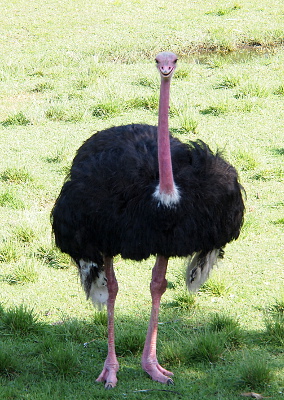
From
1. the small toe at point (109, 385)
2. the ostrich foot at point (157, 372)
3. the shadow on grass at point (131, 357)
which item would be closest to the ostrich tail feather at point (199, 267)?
the shadow on grass at point (131, 357)

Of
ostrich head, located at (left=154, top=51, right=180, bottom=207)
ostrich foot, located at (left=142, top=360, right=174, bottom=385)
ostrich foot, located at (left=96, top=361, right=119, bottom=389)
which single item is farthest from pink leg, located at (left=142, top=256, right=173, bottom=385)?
ostrich head, located at (left=154, top=51, right=180, bottom=207)

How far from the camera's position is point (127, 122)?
8.02 m

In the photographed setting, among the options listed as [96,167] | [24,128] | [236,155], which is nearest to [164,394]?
[96,167]

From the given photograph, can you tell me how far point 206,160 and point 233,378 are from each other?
4.25ft

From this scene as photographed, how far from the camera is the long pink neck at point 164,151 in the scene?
3578 mm

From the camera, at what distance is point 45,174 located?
6.98 metres

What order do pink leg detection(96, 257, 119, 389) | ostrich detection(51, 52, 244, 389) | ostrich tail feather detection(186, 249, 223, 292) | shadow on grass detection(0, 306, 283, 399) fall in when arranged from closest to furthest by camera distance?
ostrich detection(51, 52, 244, 389) → shadow on grass detection(0, 306, 283, 399) → pink leg detection(96, 257, 119, 389) → ostrich tail feather detection(186, 249, 223, 292)

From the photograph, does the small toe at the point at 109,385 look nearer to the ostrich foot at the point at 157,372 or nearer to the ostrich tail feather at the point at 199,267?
the ostrich foot at the point at 157,372

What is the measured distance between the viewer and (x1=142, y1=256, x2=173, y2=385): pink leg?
13.9ft

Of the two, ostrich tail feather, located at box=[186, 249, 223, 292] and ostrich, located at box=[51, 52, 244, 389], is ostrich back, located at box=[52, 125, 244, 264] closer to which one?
ostrich, located at box=[51, 52, 244, 389]

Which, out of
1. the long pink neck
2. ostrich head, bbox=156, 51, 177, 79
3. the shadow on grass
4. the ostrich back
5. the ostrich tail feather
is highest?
ostrich head, bbox=156, 51, 177, 79

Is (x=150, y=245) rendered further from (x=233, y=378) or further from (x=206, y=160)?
(x=233, y=378)

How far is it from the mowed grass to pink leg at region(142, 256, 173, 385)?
0.25ft

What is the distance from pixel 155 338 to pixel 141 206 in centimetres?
101
